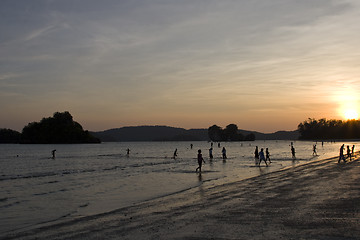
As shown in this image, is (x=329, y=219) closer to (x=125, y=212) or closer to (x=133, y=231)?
(x=133, y=231)

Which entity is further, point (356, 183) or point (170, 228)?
point (356, 183)

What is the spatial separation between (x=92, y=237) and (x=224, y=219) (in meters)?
4.17

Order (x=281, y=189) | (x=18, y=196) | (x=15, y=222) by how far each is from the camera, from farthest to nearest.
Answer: (x=18, y=196), (x=281, y=189), (x=15, y=222)

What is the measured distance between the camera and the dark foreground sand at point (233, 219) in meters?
9.56

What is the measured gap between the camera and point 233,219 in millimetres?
11383

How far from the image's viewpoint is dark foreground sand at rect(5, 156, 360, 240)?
956 cm

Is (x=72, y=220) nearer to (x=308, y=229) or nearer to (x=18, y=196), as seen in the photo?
(x=308, y=229)

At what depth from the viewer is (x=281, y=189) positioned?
18.4 meters

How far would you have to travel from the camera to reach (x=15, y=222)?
43.8 feet

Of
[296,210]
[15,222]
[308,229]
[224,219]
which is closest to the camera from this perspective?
[308,229]

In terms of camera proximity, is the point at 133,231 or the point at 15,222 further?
the point at 15,222

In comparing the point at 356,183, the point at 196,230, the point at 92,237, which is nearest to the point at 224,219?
the point at 196,230

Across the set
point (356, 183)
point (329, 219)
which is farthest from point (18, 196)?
point (356, 183)

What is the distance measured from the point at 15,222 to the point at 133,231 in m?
5.69
